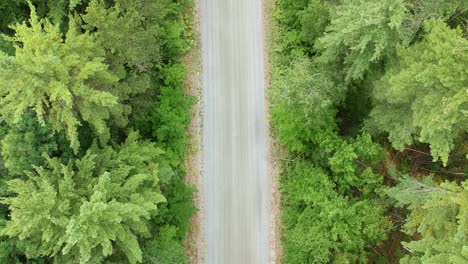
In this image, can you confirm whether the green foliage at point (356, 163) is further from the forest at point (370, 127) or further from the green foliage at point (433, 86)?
the green foliage at point (433, 86)

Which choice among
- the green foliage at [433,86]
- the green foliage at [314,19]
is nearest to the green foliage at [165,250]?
the green foliage at [433,86]

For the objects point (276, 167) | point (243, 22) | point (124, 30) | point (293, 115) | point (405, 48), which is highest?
point (243, 22)

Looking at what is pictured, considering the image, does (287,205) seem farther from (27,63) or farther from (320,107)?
(27,63)

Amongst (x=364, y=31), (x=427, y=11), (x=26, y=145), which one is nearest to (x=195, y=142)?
(x=26, y=145)

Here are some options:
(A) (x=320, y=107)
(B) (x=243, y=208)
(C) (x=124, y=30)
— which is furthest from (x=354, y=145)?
(C) (x=124, y=30)

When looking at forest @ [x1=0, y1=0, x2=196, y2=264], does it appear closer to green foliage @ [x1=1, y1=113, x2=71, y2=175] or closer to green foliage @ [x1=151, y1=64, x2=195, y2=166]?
green foliage @ [x1=1, y1=113, x2=71, y2=175]

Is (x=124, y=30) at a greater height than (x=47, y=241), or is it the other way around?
(x=124, y=30)
